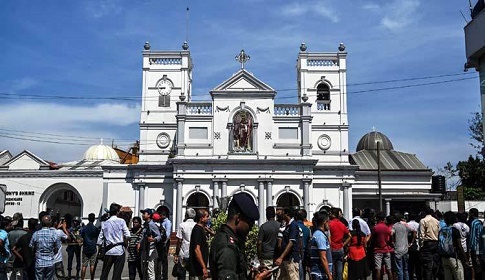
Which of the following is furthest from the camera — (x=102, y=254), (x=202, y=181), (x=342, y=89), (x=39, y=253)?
(x=342, y=89)

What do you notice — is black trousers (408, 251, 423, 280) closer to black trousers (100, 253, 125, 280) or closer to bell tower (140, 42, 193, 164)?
black trousers (100, 253, 125, 280)

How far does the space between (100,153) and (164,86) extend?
13930 millimetres

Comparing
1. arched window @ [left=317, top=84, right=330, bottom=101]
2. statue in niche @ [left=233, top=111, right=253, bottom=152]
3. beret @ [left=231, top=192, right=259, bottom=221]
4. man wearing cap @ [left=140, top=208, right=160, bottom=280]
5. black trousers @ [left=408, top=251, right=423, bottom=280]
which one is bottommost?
black trousers @ [left=408, top=251, right=423, bottom=280]

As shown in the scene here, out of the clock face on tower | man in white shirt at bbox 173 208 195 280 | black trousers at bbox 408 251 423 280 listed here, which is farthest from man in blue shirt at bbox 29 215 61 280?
the clock face on tower

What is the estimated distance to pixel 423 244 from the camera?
478 inches

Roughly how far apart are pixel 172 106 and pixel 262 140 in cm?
777

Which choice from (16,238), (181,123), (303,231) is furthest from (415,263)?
(181,123)

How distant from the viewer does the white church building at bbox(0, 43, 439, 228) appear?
1455 inches

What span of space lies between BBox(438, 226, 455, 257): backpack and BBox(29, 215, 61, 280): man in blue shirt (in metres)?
8.10

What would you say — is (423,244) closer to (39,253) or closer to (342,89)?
(39,253)

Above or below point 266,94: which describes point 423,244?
below

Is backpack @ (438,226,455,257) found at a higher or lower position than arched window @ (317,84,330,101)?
lower

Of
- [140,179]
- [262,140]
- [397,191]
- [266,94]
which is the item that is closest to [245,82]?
[266,94]

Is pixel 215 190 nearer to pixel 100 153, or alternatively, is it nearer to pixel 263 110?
pixel 263 110
